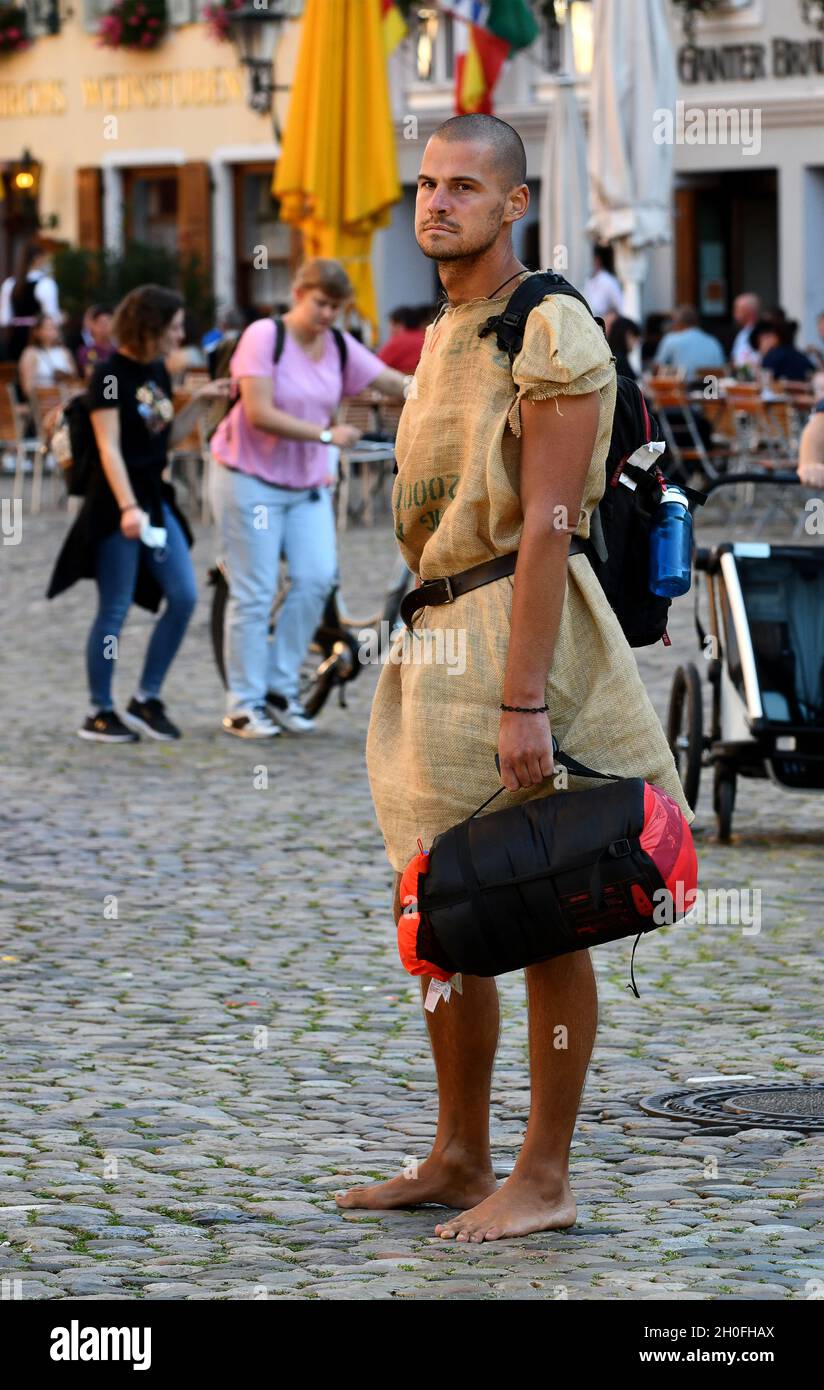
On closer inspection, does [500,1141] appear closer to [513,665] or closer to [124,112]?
[513,665]

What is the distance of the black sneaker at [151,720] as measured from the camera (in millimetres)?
12117

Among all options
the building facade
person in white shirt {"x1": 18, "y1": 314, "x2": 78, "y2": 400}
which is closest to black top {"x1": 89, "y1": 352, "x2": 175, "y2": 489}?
person in white shirt {"x1": 18, "y1": 314, "x2": 78, "y2": 400}

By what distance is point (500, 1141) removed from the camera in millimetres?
5633

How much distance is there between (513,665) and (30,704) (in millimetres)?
8828

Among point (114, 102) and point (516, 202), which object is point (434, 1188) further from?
point (114, 102)

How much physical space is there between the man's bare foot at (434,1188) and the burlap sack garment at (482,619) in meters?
0.61

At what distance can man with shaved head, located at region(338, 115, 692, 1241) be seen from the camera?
4.68 meters

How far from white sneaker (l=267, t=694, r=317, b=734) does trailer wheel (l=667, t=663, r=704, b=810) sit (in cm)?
257

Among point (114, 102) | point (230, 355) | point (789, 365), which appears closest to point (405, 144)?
point (114, 102)

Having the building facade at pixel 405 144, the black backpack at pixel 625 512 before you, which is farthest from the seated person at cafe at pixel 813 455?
the building facade at pixel 405 144

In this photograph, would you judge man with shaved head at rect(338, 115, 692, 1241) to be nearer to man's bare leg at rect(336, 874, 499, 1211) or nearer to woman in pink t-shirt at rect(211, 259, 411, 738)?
man's bare leg at rect(336, 874, 499, 1211)

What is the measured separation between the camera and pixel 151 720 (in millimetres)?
12156

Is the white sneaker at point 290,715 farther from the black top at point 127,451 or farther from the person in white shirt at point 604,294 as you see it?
the person in white shirt at point 604,294

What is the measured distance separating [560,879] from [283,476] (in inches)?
286
